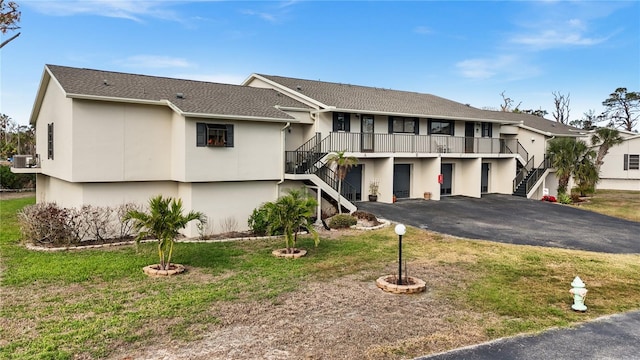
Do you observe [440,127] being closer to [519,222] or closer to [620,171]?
[519,222]

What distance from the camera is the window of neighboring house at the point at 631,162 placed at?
1385 inches

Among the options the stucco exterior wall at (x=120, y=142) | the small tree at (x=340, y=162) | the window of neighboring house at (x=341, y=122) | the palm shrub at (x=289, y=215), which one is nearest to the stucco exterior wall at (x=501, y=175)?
the window of neighboring house at (x=341, y=122)

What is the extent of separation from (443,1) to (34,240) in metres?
21.3

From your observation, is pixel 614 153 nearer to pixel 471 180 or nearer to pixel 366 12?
pixel 471 180

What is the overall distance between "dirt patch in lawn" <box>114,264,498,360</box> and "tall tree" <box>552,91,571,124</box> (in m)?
61.4

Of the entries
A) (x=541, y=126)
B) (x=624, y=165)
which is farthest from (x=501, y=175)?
(x=624, y=165)

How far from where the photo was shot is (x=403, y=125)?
22.9 metres

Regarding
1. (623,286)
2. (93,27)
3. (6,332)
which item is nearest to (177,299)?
(6,332)

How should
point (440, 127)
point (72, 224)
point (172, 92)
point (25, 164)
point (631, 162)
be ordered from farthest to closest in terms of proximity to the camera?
point (631, 162) < point (440, 127) < point (25, 164) < point (172, 92) < point (72, 224)

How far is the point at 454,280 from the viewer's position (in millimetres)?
9430

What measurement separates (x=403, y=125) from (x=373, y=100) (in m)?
2.34

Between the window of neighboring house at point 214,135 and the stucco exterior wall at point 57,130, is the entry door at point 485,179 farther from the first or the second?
the stucco exterior wall at point 57,130

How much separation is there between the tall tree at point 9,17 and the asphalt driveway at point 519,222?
2115cm

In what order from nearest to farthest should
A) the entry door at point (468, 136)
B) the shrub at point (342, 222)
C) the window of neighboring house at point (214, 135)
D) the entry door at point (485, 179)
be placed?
the window of neighboring house at point (214, 135)
the shrub at point (342, 222)
the entry door at point (468, 136)
the entry door at point (485, 179)
